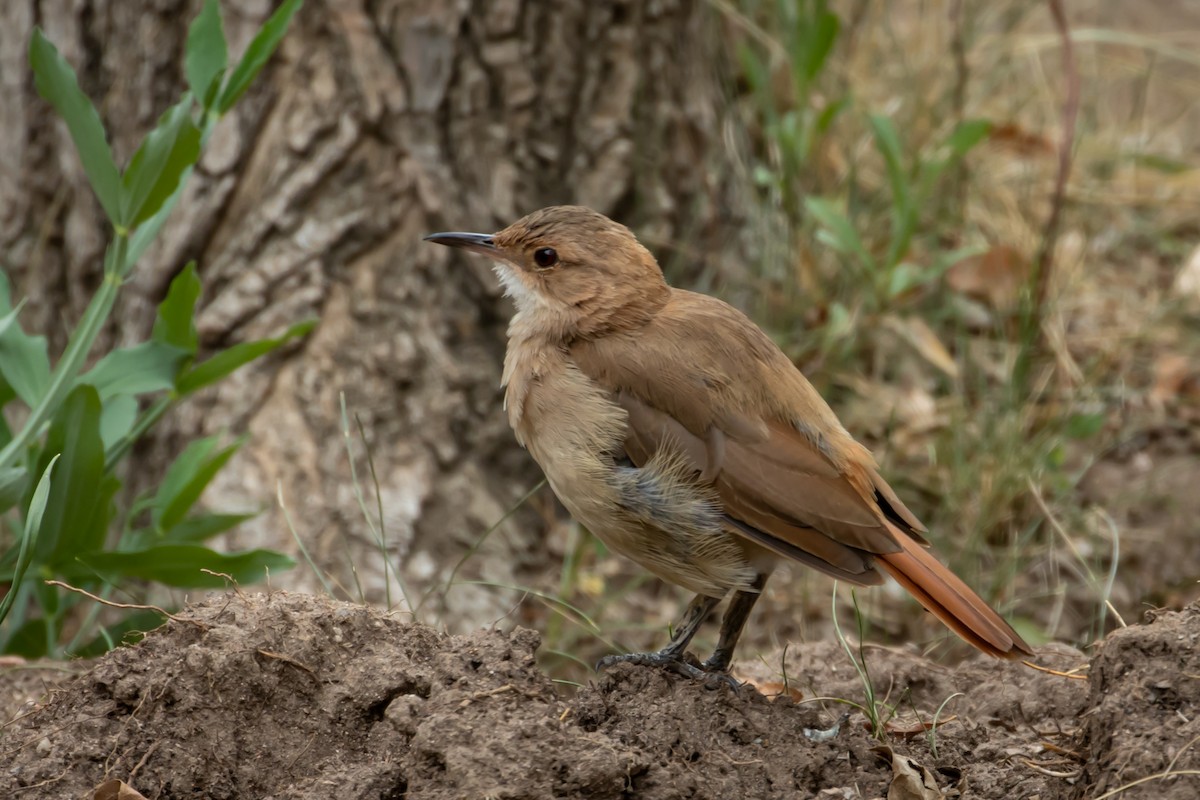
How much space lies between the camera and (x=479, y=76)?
206 inches

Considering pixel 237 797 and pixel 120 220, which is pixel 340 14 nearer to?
pixel 120 220

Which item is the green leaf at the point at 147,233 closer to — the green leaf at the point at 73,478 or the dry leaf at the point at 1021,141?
the green leaf at the point at 73,478

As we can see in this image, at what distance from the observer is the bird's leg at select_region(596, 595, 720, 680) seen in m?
3.17

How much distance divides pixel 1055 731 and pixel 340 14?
332 cm

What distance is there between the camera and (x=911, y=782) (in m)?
2.77

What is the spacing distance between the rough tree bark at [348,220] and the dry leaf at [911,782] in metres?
2.49

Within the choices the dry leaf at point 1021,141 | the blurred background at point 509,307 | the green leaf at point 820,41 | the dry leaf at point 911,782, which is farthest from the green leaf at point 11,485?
the dry leaf at point 1021,141

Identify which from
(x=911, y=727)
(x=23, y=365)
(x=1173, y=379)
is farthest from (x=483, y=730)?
(x=1173, y=379)

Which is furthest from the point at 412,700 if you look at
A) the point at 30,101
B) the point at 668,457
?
the point at 30,101

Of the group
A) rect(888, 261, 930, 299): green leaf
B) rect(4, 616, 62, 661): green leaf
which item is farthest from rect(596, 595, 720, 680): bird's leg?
rect(888, 261, 930, 299): green leaf

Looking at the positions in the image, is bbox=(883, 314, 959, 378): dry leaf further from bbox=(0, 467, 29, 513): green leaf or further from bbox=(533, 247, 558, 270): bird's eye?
bbox=(0, 467, 29, 513): green leaf

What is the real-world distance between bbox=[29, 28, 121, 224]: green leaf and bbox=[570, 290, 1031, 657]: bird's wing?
1.25m

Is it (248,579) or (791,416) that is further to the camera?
(248,579)

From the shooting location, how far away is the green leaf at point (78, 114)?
358cm
